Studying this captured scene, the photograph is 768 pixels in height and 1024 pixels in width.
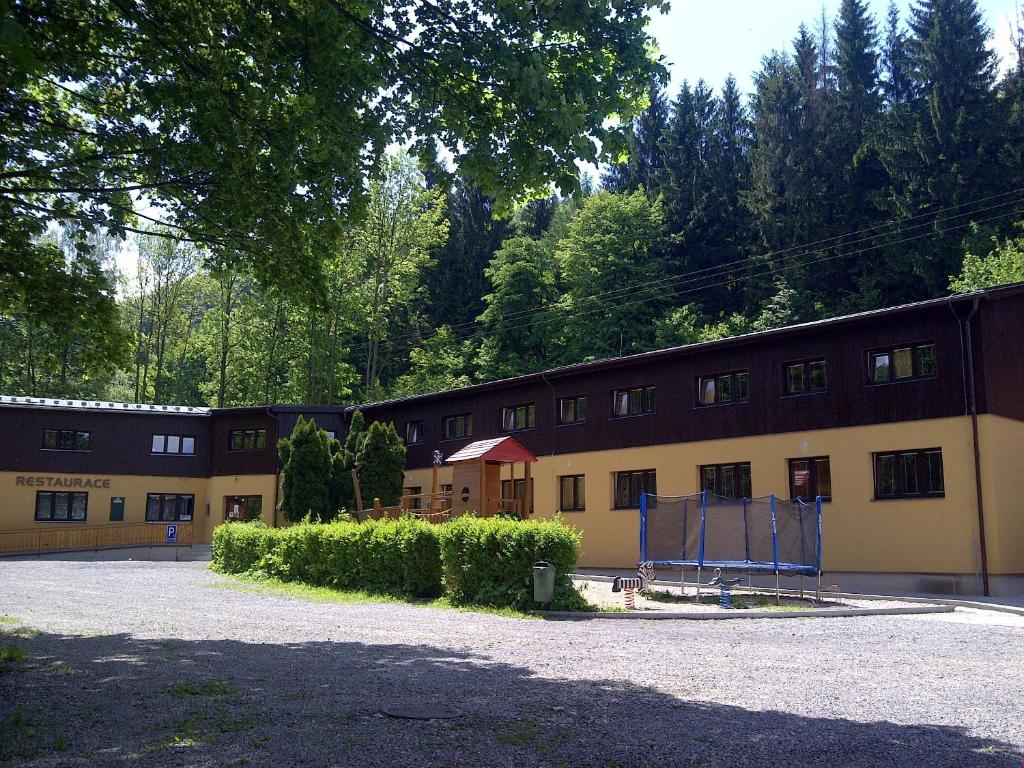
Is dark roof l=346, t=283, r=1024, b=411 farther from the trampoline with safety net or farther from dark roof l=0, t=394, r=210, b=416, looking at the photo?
dark roof l=0, t=394, r=210, b=416

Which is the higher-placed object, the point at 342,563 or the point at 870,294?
the point at 870,294

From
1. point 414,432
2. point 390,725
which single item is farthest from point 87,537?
point 390,725

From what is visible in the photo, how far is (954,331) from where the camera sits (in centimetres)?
2248

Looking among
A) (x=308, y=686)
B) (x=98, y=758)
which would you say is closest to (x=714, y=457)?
(x=308, y=686)

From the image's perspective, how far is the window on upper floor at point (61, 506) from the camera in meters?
43.6

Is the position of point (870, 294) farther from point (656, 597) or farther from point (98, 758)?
point (98, 758)

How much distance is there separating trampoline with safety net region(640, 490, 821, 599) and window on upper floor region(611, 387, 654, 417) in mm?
8109

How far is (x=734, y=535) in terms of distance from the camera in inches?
807

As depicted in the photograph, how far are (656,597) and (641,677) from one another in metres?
11.0

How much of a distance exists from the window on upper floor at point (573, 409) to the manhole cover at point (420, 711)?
24249 millimetres

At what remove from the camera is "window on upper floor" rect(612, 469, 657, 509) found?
96.8 ft

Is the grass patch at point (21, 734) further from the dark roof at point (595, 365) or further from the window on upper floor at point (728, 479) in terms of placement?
the window on upper floor at point (728, 479)

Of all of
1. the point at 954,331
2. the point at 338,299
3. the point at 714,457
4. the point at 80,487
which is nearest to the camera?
the point at 954,331

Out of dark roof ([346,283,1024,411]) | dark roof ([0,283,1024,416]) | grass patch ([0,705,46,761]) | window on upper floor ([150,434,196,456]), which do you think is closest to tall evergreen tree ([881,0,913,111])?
dark roof ([0,283,1024,416])
